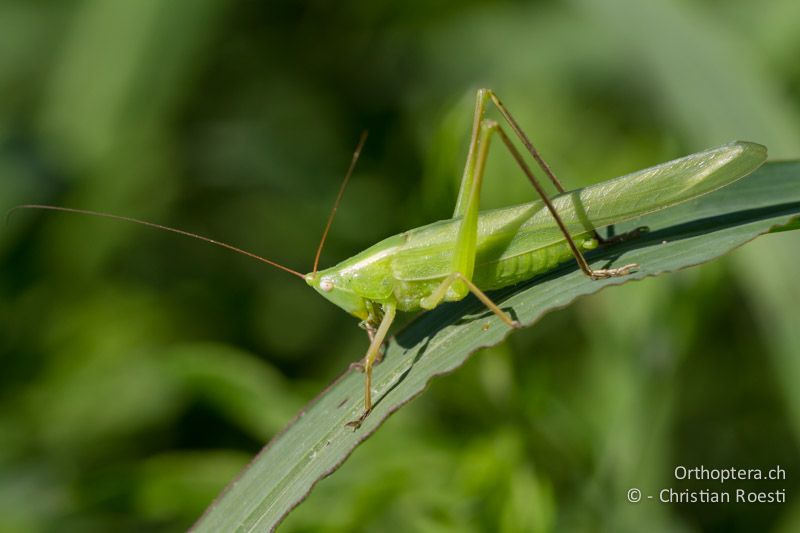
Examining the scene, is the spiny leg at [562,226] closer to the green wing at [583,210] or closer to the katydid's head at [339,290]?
the green wing at [583,210]

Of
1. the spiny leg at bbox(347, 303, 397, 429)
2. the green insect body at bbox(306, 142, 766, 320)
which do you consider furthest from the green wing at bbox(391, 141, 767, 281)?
the spiny leg at bbox(347, 303, 397, 429)

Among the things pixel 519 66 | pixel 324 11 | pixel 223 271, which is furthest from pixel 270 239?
pixel 519 66

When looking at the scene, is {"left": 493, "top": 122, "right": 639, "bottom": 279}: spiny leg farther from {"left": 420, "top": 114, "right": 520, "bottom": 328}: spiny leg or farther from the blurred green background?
the blurred green background

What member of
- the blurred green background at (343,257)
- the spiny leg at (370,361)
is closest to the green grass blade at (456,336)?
the spiny leg at (370,361)

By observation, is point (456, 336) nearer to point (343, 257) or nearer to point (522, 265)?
point (522, 265)

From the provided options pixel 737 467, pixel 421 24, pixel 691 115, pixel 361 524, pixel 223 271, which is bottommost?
pixel 737 467

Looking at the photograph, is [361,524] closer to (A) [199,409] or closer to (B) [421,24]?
(A) [199,409]
